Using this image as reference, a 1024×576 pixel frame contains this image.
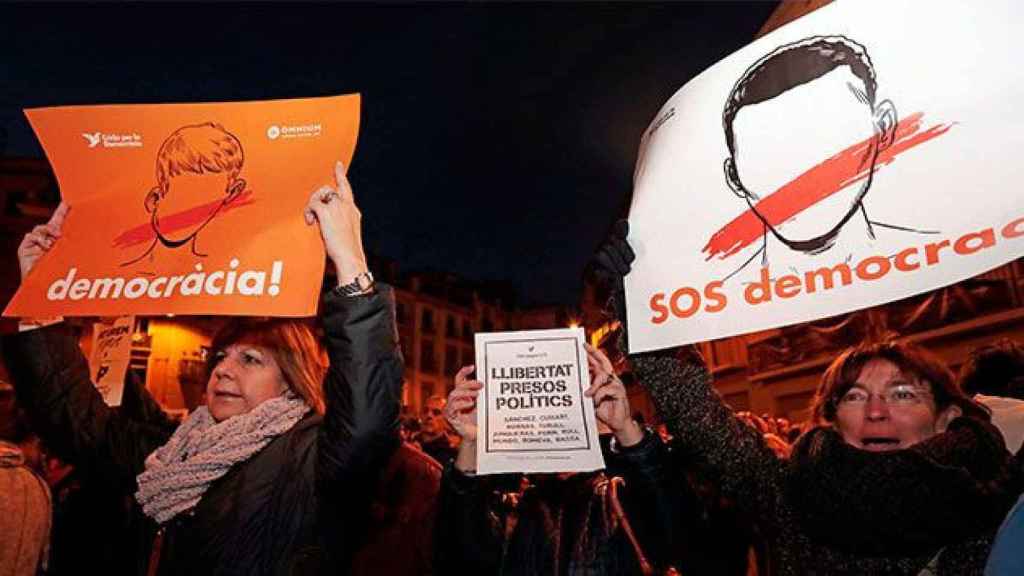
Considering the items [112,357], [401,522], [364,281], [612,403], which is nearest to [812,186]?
[612,403]

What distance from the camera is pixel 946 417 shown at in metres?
2.02

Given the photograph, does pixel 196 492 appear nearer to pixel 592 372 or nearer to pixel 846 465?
pixel 592 372

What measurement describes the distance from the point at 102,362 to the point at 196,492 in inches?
103

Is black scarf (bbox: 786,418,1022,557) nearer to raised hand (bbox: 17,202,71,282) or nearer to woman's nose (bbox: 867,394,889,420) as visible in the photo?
woman's nose (bbox: 867,394,889,420)

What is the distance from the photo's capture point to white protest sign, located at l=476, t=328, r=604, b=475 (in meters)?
2.00

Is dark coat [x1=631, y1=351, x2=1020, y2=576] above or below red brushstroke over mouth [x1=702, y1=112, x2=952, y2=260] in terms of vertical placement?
below

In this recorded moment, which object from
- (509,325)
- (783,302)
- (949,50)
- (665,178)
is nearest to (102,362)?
(665,178)

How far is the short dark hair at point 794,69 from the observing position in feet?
5.66

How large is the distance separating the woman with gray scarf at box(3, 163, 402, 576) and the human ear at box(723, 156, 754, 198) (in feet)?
3.41

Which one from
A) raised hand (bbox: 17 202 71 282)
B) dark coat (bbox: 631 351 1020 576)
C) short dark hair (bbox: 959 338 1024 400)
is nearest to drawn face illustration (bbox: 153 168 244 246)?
raised hand (bbox: 17 202 71 282)

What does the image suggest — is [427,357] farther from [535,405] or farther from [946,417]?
[946,417]

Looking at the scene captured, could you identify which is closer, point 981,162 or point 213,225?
point 981,162

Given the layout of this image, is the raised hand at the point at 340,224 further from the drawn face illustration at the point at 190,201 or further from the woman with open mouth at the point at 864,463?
the woman with open mouth at the point at 864,463

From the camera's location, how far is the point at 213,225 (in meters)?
2.18
